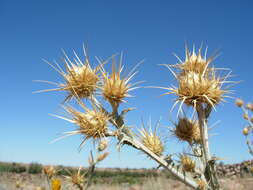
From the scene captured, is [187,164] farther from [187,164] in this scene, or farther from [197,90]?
[197,90]

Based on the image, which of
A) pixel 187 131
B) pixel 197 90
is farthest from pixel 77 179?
pixel 197 90

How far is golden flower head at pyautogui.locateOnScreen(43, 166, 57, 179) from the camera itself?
3.76 m

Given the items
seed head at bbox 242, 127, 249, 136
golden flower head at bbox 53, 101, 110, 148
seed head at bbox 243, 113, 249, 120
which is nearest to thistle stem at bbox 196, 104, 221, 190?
golden flower head at bbox 53, 101, 110, 148

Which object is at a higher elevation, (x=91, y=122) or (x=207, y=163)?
(x=91, y=122)

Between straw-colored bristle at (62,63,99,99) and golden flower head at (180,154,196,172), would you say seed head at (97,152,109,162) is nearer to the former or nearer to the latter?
straw-colored bristle at (62,63,99,99)

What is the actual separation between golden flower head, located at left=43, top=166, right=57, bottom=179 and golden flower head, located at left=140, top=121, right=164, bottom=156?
1.50 m

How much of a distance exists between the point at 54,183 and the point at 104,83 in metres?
1.11

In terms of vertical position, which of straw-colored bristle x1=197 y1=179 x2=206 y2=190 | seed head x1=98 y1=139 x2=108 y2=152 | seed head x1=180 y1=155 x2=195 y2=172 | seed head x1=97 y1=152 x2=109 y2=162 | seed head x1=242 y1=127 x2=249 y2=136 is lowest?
straw-colored bristle x1=197 y1=179 x2=206 y2=190

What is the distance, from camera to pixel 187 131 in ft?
10.4

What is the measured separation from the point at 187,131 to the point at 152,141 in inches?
21.3

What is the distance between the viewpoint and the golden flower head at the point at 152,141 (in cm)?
280

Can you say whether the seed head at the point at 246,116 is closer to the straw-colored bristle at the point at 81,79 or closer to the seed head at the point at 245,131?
the seed head at the point at 245,131

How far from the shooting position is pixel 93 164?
2.87 m

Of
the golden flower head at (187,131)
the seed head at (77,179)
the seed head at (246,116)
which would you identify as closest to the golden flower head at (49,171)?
the seed head at (77,179)
